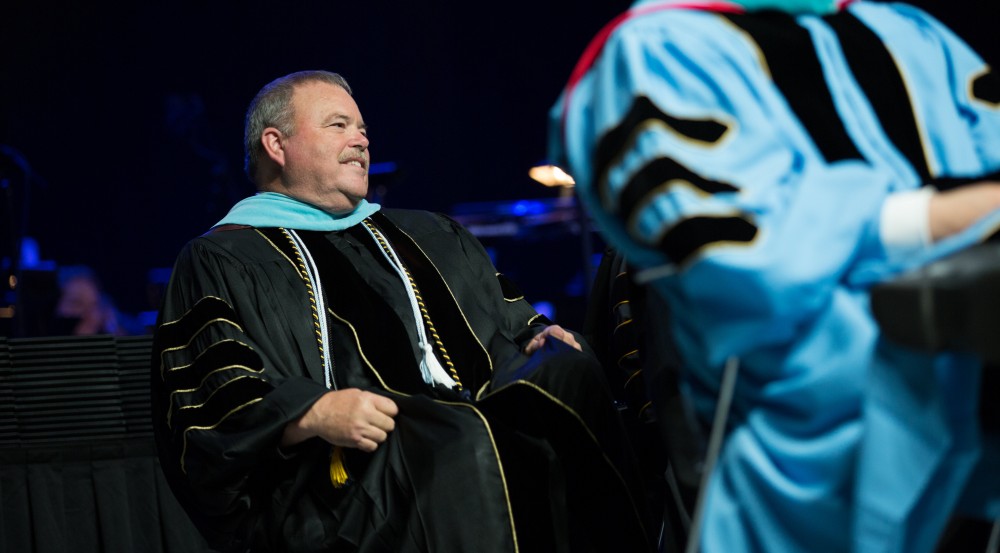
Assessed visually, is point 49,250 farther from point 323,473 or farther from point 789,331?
point 789,331

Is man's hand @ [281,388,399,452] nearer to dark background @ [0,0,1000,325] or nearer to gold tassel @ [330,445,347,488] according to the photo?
gold tassel @ [330,445,347,488]

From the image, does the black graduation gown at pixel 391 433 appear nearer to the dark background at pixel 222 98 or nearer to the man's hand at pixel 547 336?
the man's hand at pixel 547 336

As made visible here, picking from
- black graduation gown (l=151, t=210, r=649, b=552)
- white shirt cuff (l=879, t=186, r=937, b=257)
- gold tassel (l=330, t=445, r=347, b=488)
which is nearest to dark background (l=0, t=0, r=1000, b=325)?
black graduation gown (l=151, t=210, r=649, b=552)

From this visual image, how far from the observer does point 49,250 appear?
27.2 ft

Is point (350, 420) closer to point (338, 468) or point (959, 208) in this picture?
point (338, 468)

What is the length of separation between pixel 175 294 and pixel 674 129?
5.35 feet

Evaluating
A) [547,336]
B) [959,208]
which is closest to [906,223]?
[959,208]

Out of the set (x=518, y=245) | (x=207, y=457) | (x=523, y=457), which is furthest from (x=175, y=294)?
(x=518, y=245)

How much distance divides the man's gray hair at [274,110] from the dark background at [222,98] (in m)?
5.14

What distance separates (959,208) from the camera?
4.16ft

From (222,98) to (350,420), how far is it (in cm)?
697

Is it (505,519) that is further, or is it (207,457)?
(207,457)

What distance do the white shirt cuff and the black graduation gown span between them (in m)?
1.01

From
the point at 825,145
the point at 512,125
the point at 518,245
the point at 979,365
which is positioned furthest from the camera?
the point at 512,125
